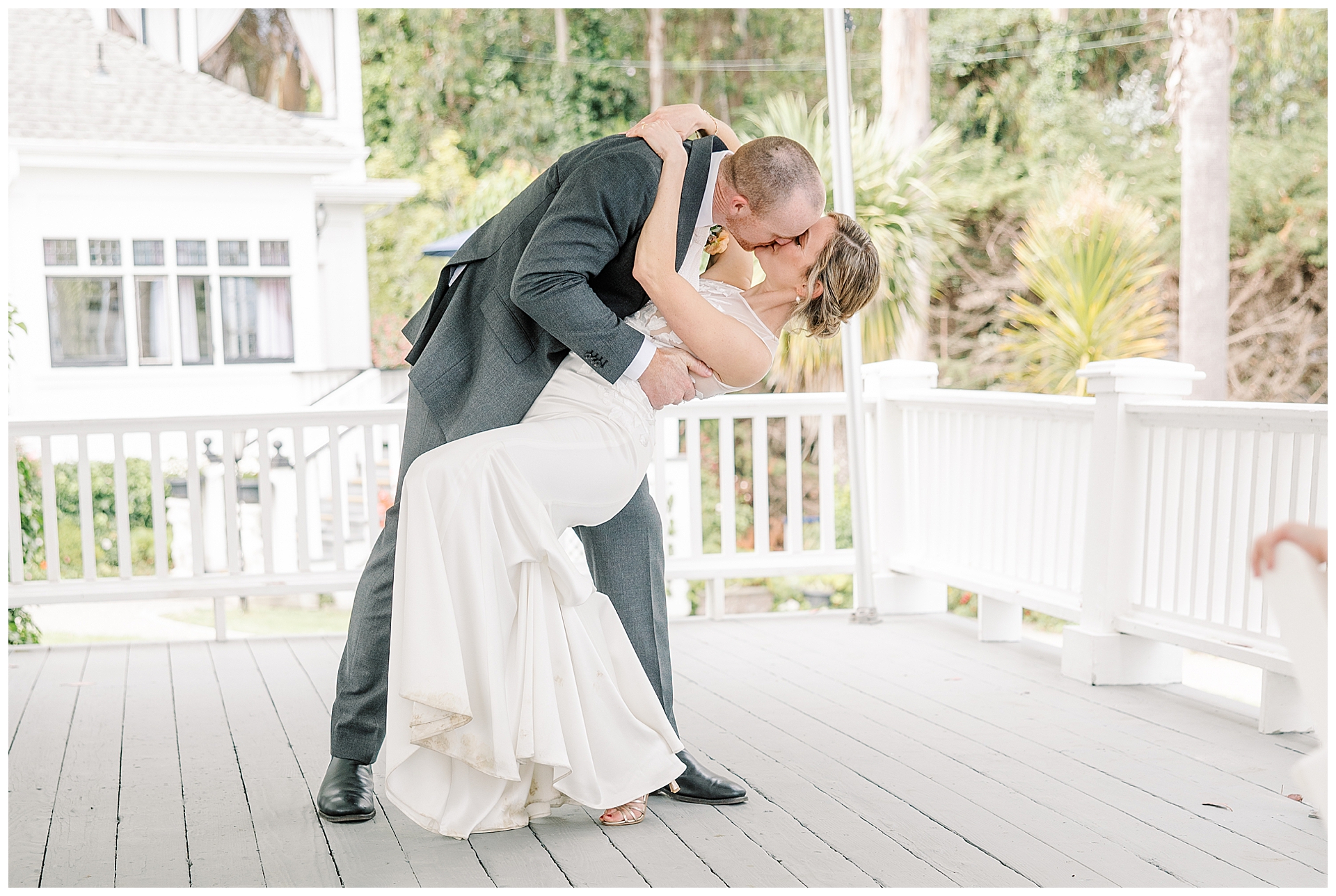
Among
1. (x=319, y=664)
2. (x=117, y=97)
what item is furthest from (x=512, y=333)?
(x=117, y=97)

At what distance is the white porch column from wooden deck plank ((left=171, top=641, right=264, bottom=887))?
2545 millimetres

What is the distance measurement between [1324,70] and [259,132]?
39.3 ft

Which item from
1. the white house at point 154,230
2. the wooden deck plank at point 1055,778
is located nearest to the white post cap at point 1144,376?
the wooden deck plank at point 1055,778

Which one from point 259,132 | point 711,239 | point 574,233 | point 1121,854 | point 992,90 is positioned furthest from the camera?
point 992,90

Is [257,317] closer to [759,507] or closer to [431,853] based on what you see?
[759,507]

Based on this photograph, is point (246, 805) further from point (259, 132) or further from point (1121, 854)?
point (259, 132)

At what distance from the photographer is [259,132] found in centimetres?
1241

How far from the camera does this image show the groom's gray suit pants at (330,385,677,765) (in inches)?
102

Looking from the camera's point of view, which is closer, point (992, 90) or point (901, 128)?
point (901, 128)

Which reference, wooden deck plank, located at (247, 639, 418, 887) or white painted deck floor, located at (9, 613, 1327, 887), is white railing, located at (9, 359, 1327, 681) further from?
wooden deck plank, located at (247, 639, 418, 887)

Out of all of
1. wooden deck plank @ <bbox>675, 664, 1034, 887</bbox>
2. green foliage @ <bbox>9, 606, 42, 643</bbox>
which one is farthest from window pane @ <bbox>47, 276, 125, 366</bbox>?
wooden deck plank @ <bbox>675, 664, 1034, 887</bbox>

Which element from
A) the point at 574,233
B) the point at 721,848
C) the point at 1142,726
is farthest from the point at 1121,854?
the point at 574,233

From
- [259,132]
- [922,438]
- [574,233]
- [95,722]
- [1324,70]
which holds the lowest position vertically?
[95,722]

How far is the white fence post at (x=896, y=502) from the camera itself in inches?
201
